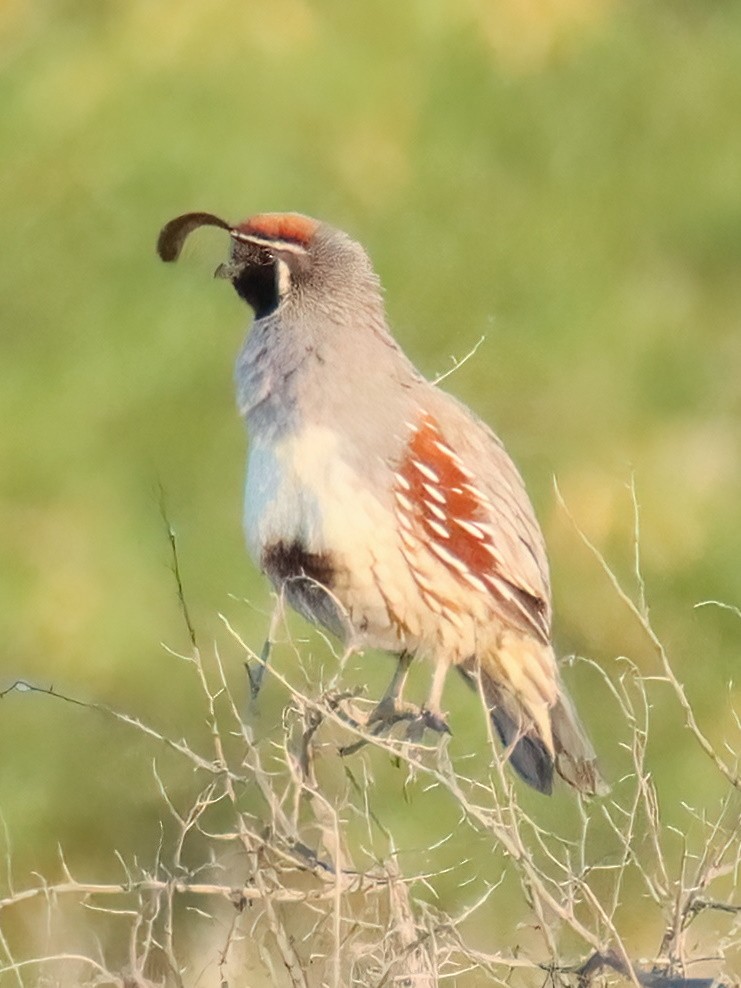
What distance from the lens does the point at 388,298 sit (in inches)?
282

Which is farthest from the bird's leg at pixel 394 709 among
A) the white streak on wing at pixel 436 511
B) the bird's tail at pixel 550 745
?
the white streak on wing at pixel 436 511

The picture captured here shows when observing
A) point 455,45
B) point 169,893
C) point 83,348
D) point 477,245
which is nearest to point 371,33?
point 455,45

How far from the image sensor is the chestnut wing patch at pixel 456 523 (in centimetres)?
338

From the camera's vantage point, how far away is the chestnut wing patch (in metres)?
3.38

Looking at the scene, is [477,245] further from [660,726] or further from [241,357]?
[241,357]

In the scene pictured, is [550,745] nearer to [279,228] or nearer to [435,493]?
[435,493]

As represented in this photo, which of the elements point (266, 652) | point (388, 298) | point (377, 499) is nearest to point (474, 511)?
point (377, 499)

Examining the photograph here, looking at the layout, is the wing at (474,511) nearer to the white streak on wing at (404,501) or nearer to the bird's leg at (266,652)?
the white streak on wing at (404,501)

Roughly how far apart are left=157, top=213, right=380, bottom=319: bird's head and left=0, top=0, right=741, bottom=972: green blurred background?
292cm

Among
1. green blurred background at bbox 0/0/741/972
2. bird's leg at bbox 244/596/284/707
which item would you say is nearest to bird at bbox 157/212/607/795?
bird's leg at bbox 244/596/284/707

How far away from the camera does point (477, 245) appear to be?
7.91m

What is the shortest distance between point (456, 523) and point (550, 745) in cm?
46

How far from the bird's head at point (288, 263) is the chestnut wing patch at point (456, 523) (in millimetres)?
312

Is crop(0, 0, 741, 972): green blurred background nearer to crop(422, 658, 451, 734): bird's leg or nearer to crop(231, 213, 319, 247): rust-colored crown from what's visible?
crop(422, 658, 451, 734): bird's leg
